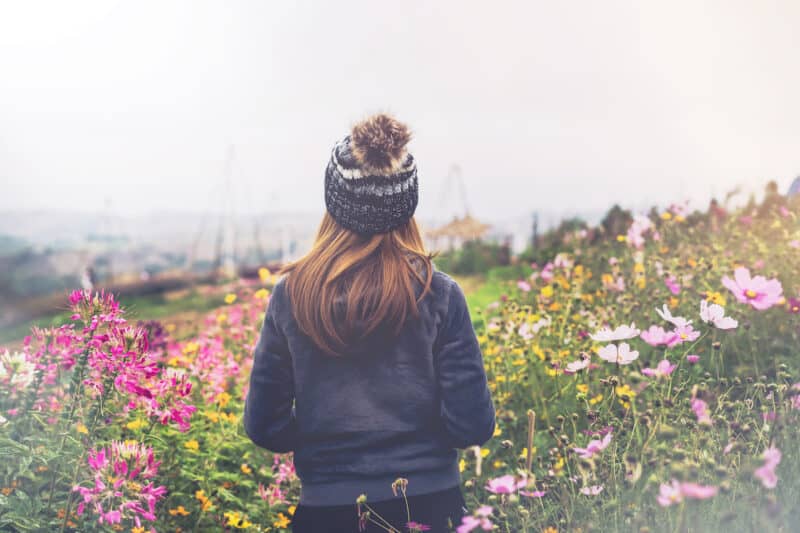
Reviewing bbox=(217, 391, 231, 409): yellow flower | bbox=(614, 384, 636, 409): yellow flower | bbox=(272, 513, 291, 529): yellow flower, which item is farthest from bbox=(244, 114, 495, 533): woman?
bbox=(217, 391, 231, 409): yellow flower

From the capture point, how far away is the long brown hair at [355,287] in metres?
1.79

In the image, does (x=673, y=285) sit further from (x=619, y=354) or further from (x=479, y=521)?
(x=479, y=521)

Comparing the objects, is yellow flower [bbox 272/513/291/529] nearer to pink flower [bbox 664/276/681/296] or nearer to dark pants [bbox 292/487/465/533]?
dark pants [bbox 292/487/465/533]

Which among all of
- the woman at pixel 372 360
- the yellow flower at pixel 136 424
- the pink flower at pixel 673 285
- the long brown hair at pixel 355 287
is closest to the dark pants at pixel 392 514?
the woman at pixel 372 360

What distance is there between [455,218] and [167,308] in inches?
102

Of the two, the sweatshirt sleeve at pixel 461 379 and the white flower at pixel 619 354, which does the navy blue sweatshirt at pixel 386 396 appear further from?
the white flower at pixel 619 354

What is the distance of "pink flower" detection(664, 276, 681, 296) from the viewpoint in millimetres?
3092

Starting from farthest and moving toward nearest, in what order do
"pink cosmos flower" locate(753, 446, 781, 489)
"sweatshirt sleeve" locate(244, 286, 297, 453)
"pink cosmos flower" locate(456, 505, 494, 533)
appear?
"sweatshirt sleeve" locate(244, 286, 297, 453)
"pink cosmos flower" locate(456, 505, 494, 533)
"pink cosmos flower" locate(753, 446, 781, 489)

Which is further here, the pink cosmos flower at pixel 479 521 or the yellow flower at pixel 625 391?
the yellow flower at pixel 625 391

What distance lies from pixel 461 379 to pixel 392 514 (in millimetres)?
391

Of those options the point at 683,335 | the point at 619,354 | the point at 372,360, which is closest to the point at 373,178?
the point at 372,360

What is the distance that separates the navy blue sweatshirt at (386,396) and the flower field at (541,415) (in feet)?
0.37

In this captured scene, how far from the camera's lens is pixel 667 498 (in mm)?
1417

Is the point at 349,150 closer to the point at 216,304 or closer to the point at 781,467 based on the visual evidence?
the point at 781,467
